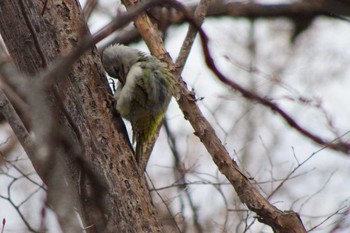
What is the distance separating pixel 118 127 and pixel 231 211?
1316mm

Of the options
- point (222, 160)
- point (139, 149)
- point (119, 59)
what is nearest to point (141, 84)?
point (119, 59)

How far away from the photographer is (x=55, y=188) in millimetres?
1420

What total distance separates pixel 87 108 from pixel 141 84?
41.4 inches

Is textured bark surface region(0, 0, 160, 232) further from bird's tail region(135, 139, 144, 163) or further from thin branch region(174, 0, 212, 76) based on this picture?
thin branch region(174, 0, 212, 76)

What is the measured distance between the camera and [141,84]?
4938 millimetres

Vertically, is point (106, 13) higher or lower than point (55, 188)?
higher

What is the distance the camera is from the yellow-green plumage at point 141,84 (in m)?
4.87

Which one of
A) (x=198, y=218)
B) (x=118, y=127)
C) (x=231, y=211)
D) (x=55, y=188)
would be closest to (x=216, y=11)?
(x=198, y=218)

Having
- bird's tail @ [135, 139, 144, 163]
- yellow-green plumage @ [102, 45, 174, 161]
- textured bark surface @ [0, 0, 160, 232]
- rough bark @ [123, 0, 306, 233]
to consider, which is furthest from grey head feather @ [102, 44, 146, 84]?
textured bark surface @ [0, 0, 160, 232]

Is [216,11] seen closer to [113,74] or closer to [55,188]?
[113,74]

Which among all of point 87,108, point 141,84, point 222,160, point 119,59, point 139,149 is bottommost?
point 222,160

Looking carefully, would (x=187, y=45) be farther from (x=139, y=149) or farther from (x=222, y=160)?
(x=222, y=160)

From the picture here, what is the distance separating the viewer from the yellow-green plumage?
4.87 m

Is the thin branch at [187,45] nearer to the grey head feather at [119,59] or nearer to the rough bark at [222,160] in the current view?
the rough bark at [222,160]
